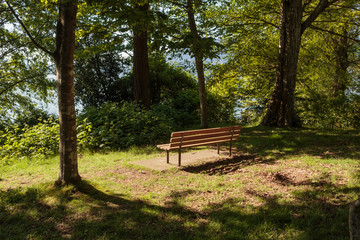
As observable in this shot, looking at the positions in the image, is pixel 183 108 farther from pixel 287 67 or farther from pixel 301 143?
pixel 301 143

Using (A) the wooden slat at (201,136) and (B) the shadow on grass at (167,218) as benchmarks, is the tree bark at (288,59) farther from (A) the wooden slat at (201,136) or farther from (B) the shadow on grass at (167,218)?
(B) the shadow on grass at (167,218)

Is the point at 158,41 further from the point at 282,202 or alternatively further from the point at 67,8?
the point at 282,202

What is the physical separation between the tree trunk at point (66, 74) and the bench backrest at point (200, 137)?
234 cm

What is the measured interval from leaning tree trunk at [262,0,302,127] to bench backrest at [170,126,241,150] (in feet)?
15.3

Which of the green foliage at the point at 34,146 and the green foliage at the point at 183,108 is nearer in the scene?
the green foliage at the point at 34,146

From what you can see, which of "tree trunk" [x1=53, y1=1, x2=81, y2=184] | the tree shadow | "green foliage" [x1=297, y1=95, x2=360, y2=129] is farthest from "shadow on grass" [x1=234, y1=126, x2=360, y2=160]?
"tree trunk" [x1=53, y1=1, x2=81, y2=184]

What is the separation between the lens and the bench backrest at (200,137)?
6762mm

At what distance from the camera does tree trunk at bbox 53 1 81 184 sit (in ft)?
16.2

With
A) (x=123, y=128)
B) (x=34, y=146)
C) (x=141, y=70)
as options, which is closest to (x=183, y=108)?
(x=141, y=70)

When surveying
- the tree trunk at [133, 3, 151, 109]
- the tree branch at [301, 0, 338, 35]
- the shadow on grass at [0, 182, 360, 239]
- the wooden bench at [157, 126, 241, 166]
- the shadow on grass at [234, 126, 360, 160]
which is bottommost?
the shadow on grass at [0, 182, 360, 239]

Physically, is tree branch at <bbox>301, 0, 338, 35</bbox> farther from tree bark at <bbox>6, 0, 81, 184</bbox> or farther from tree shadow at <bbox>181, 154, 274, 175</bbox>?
tree bark at <bbox>6, 0, 81, 184</bbox>

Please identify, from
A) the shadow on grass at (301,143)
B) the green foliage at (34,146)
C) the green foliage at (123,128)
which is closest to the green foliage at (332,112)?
the shadow on grass at (301,143)

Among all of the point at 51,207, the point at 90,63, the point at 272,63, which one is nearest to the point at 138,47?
the point at 90,63

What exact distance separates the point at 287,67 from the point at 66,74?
9427mm
